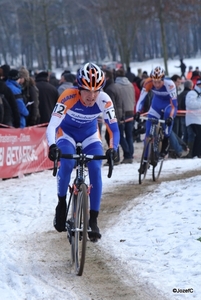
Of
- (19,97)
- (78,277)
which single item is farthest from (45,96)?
(78,277)

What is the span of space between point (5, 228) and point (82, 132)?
2139mm

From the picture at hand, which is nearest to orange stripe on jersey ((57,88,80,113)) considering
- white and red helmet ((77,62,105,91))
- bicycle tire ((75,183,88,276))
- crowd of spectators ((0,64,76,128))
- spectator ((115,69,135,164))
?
white and red helmet ((77,62,105,91))

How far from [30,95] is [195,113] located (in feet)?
14.8

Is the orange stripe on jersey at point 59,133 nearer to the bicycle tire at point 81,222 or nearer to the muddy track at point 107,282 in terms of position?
the bicycle tire at point 81,222

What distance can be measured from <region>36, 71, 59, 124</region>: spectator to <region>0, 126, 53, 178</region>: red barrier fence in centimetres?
38

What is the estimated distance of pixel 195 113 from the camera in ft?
54.8

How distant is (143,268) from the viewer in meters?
7.02

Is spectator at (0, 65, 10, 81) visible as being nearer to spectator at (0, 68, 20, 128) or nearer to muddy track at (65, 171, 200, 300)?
spectator at (0, 68, 20, 128)

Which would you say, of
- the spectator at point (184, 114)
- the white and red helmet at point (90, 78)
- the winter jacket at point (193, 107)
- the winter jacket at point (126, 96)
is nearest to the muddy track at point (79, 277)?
the white and red helmet at point (90, 78)

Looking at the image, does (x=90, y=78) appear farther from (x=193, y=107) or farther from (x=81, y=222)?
(x=193, y=107)

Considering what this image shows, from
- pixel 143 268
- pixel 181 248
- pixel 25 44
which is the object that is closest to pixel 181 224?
pixel 181 248

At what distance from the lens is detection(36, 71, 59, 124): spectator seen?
48.8 feet

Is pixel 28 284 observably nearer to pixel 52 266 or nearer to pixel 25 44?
pixel 52 266

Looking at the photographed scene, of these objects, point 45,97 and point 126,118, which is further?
point 126,118
